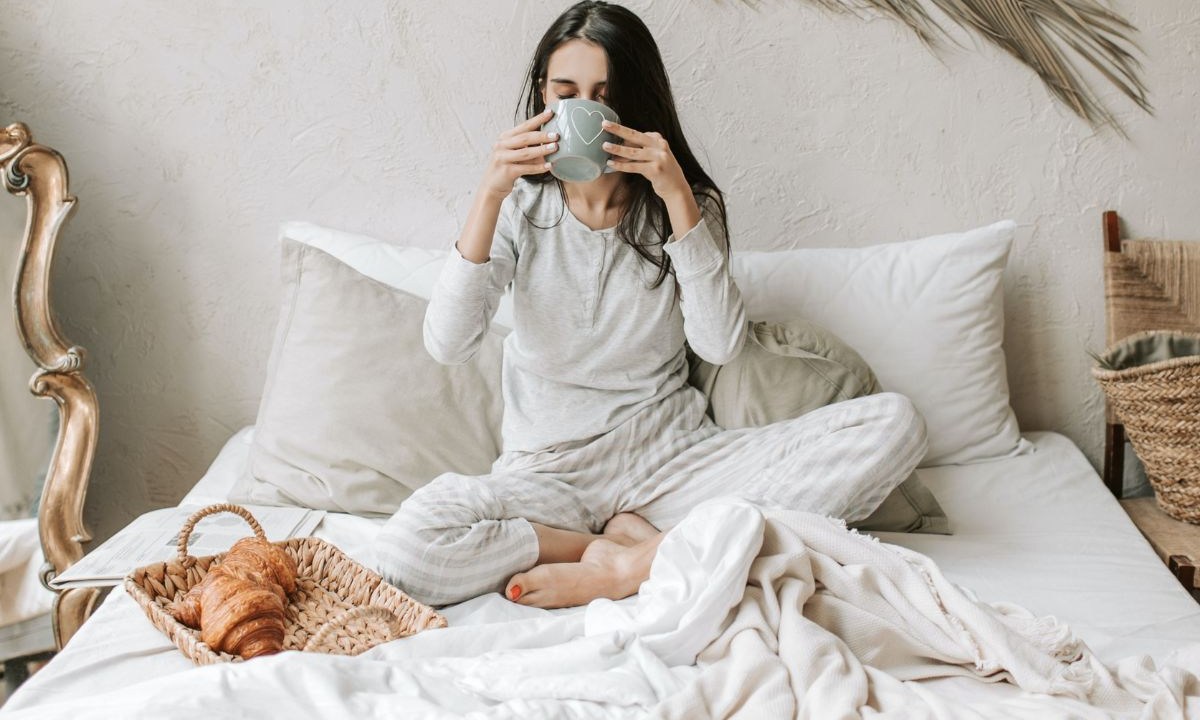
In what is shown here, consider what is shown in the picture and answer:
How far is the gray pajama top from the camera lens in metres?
1.43

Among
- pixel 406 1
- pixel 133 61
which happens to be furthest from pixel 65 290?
pixel 406 1

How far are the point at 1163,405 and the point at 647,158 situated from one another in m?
0.83

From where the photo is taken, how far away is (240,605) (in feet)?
3.37

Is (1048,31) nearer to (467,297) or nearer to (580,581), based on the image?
(467,297)

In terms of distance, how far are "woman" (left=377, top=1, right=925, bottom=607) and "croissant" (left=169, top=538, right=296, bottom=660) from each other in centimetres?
15

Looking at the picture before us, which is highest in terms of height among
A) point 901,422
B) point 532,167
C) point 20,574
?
point 532,167

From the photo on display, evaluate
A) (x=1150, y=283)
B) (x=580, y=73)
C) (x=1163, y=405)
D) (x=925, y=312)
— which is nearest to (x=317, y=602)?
(x=580, y=73)

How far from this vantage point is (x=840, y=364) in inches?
59.0

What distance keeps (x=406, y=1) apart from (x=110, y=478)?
1.02 m

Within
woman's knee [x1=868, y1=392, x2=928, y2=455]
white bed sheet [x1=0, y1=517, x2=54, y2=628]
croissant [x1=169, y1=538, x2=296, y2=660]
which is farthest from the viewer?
white bed sheet [x1=0, y1=517, x2=54, y2=628]

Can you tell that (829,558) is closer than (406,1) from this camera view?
Yes

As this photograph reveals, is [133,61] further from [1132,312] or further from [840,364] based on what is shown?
[1132,312]

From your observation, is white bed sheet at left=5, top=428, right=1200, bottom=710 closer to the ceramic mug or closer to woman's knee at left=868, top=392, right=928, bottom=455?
woman's knee at left=868, top=392, right=928, bottom=455

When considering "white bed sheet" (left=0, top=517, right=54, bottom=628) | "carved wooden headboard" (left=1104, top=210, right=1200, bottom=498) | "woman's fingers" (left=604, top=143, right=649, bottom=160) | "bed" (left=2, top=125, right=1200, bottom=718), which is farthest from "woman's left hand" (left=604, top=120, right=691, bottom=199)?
"white bed sheet" (left=0, top=517, right=54, bottom=628)
